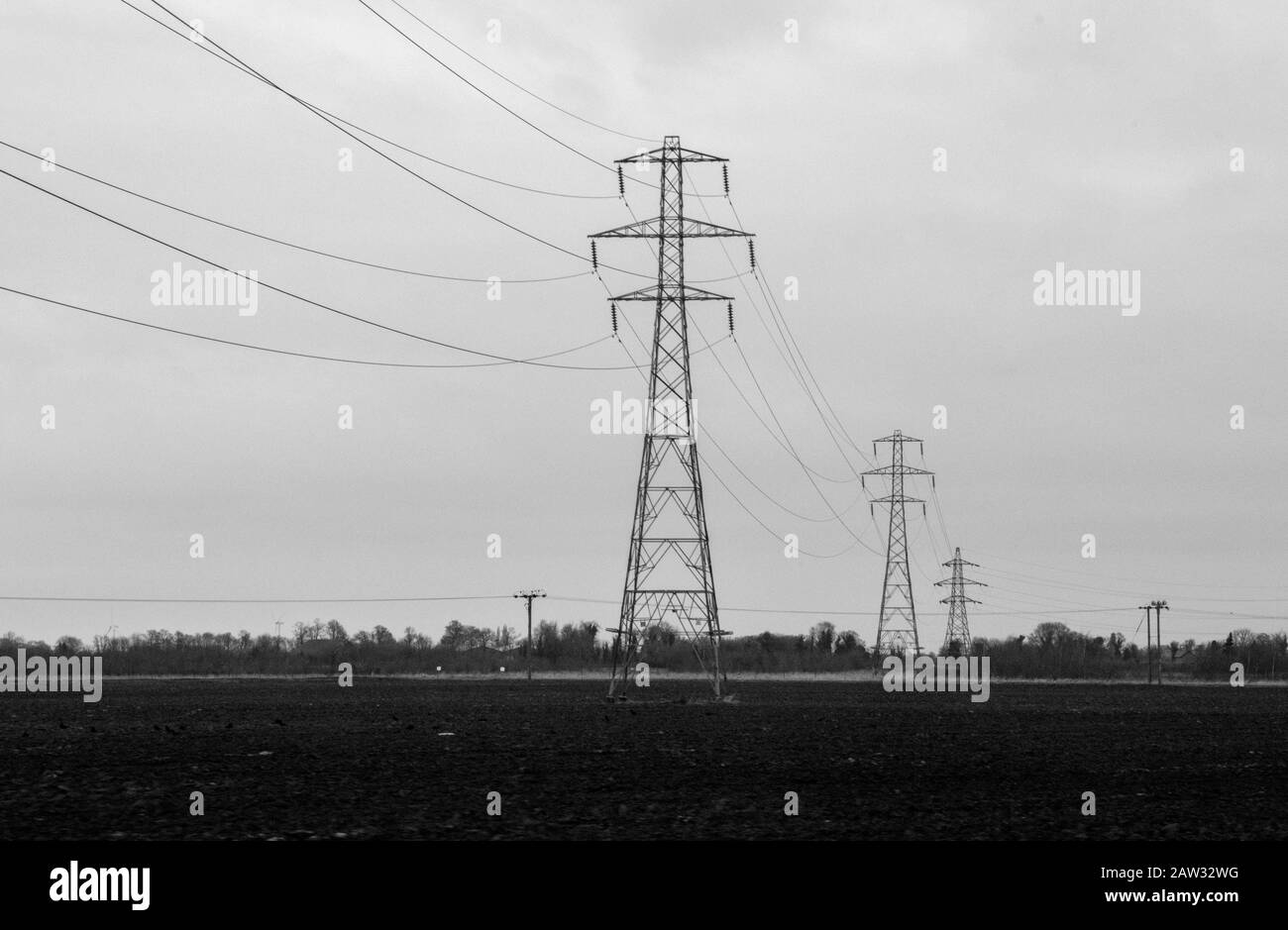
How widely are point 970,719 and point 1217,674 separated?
438 ft

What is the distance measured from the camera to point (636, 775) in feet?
109

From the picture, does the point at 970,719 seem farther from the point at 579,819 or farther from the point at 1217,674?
the point at 1217,674

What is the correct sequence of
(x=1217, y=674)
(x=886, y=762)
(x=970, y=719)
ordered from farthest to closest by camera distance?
(x=1217, y=674) < (x=970, y=719) < (x=886, y=762)

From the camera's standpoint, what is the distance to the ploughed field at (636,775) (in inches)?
971

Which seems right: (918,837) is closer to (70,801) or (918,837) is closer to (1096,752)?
(70,801)

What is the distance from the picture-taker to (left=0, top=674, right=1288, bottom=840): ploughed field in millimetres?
24656
